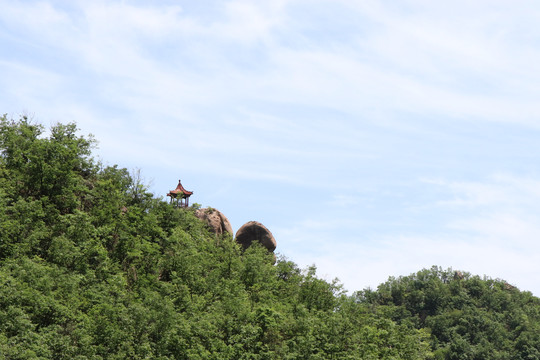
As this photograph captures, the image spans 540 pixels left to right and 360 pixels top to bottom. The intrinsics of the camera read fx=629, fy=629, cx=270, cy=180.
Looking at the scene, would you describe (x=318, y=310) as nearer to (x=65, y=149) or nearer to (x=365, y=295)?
(x=65, y=149)

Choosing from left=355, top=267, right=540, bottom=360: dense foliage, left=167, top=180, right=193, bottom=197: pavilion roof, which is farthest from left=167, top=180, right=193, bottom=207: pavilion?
left=355, top=267, right=540, bottom=360: dense foliage

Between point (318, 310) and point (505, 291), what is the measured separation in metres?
96.5

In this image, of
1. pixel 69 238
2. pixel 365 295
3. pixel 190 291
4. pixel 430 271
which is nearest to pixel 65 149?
pixel 69 238

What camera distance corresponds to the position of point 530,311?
122188 millimetres

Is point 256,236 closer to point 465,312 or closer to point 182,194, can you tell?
point 182,194


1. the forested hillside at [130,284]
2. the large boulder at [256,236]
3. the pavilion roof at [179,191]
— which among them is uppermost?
the pavilion roof at [179,191]

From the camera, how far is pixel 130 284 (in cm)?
4312

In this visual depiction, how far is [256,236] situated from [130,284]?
867 inches

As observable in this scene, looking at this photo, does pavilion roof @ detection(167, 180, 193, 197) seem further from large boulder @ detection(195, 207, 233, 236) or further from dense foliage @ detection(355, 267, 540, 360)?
dense foliage @ detection(355, 267, 540, 360)

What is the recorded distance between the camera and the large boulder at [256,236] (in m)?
63.3

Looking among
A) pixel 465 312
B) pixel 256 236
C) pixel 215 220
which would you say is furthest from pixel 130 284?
pixel 465 312

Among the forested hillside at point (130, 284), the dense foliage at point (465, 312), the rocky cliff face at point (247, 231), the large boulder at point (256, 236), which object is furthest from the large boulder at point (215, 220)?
the dense foliage at point (465, 312)

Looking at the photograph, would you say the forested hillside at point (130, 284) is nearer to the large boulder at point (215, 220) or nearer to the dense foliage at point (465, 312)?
the large boulder at point (215, 220)

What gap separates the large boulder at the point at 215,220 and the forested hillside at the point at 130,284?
3044mm
